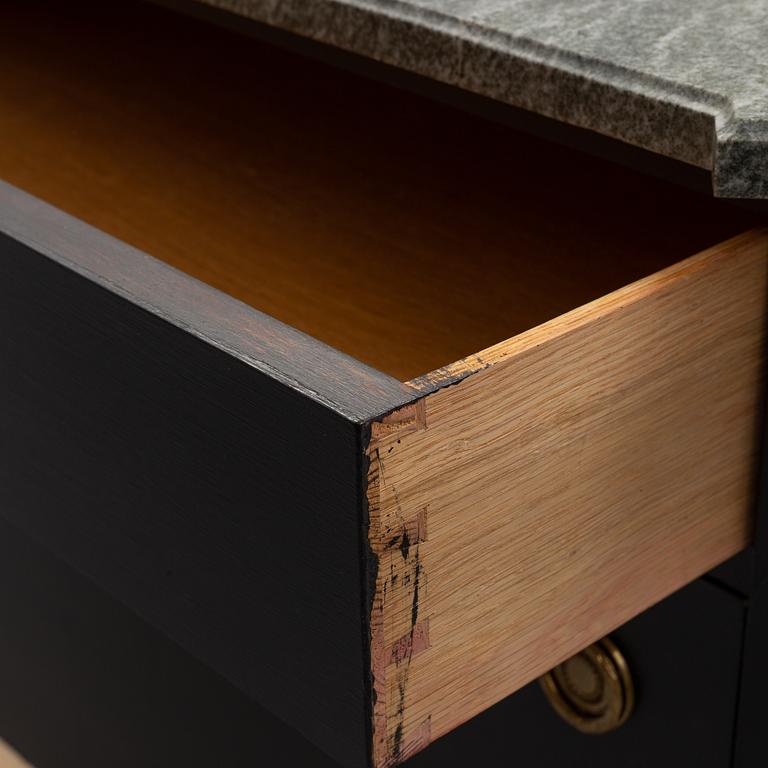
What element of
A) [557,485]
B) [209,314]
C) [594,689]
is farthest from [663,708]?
[209,314]

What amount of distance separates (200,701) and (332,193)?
→ 1.04 feet

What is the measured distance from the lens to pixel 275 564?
1.65 ft

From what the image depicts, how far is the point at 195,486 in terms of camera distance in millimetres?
524

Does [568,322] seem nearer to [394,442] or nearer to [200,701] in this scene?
[394,442]

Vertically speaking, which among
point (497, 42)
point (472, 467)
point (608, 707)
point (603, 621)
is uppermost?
point (497, 42)

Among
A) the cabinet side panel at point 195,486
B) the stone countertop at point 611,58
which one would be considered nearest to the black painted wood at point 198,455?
the cabinet side panel at point 195,486

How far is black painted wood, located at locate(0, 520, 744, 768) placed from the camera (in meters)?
0.70

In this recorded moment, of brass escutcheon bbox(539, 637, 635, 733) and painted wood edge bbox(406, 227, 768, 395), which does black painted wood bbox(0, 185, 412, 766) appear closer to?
painted wood edge bbox(406, 227, 768, 395)

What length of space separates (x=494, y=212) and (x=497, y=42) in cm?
25

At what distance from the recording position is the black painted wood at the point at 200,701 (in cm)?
70

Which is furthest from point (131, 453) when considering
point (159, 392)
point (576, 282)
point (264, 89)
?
point (264, 89)

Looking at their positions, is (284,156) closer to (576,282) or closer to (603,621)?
(576,282)

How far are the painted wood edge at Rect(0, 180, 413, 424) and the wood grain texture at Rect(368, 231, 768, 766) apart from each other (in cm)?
2

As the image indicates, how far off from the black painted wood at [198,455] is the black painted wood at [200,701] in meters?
0.24
